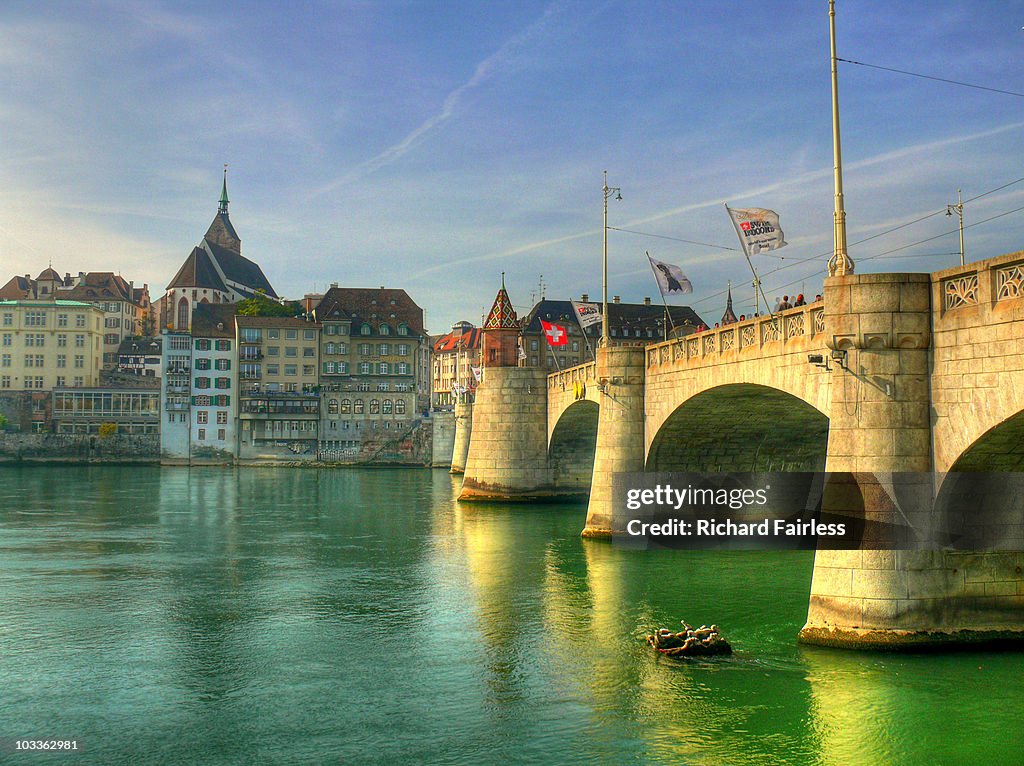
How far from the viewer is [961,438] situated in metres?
18.3

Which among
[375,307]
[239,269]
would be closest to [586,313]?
[375,307]

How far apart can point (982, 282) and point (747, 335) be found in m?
10.5

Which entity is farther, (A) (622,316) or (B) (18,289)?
(B) (18,289)

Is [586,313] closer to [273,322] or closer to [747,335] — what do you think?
[747,335]

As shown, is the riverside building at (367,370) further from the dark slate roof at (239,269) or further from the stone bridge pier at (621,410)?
the stone bridge pier at (621,410)

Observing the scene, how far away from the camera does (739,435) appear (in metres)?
38.3

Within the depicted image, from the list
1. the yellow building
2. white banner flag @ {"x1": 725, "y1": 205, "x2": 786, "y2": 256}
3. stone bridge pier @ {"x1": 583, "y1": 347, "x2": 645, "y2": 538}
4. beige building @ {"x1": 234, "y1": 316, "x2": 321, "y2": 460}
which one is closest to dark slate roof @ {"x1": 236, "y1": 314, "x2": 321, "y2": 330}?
beige building @ {"x1": 234, "y1": 316, "x2": 321, "y2": 460}

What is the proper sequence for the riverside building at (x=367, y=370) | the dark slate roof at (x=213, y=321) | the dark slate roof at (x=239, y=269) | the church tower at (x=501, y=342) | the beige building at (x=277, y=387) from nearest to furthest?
the church tower at (x=501, y=342) → the beige building at (x=277, y=387) → the riverside building at (x=367, y=370) → the dark slate roof at (x=213, y=321) → the dark slate roof at (x=239, y=269)

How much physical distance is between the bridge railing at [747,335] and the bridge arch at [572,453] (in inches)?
778

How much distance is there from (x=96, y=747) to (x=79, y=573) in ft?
61.7

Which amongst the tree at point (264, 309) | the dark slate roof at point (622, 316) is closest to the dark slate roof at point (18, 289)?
the tree at point (264, 309)

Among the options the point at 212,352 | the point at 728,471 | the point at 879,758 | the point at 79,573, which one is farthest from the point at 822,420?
the point at 212,352

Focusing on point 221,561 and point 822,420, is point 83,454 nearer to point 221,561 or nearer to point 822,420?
point 221,561

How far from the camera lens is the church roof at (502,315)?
213 feet
